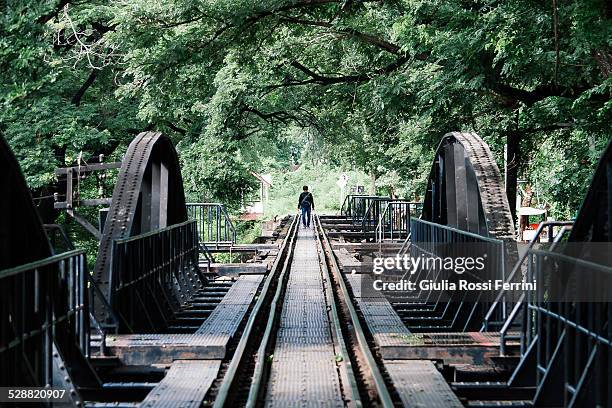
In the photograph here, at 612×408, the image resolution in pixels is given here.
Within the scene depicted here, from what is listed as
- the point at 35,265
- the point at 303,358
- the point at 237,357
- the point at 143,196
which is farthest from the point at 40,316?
the point at 143,196

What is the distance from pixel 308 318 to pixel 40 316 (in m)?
5.13

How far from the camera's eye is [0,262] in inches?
206

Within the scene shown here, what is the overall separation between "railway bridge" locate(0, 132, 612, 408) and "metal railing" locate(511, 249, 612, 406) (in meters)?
0.01

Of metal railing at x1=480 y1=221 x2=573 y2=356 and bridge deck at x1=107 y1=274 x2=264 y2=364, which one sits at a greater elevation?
metal railing at x1=480 y1=221 x2=573 y2=356

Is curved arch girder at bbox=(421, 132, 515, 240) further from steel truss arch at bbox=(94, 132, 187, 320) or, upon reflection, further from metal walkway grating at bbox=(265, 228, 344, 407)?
steel truss arch at bbox=(94, 132, 187, 320)

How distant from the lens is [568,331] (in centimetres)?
543

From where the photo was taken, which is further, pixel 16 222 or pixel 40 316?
pixel 16 222

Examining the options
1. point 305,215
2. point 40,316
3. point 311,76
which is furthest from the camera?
point 305,215

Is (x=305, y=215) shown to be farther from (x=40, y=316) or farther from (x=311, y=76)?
(x=40, y=316)

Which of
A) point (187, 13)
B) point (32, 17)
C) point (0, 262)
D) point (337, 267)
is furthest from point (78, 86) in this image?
point (0, 262)

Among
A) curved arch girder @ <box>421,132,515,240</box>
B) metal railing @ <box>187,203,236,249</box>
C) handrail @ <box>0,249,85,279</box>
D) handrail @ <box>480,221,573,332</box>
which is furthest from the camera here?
metal railing @ <box>187,203,236,249</box>

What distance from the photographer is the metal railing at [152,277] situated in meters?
8.02

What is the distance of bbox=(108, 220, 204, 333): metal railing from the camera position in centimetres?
802

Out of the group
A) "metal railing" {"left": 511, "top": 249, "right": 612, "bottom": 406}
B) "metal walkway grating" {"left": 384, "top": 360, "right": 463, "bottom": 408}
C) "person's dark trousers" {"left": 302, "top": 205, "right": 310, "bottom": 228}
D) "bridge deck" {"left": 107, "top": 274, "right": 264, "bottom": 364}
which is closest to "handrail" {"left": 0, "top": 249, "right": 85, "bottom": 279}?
"bridge deck" {"left": 107, "top": 274, "right": 264, "bottom": 364}
